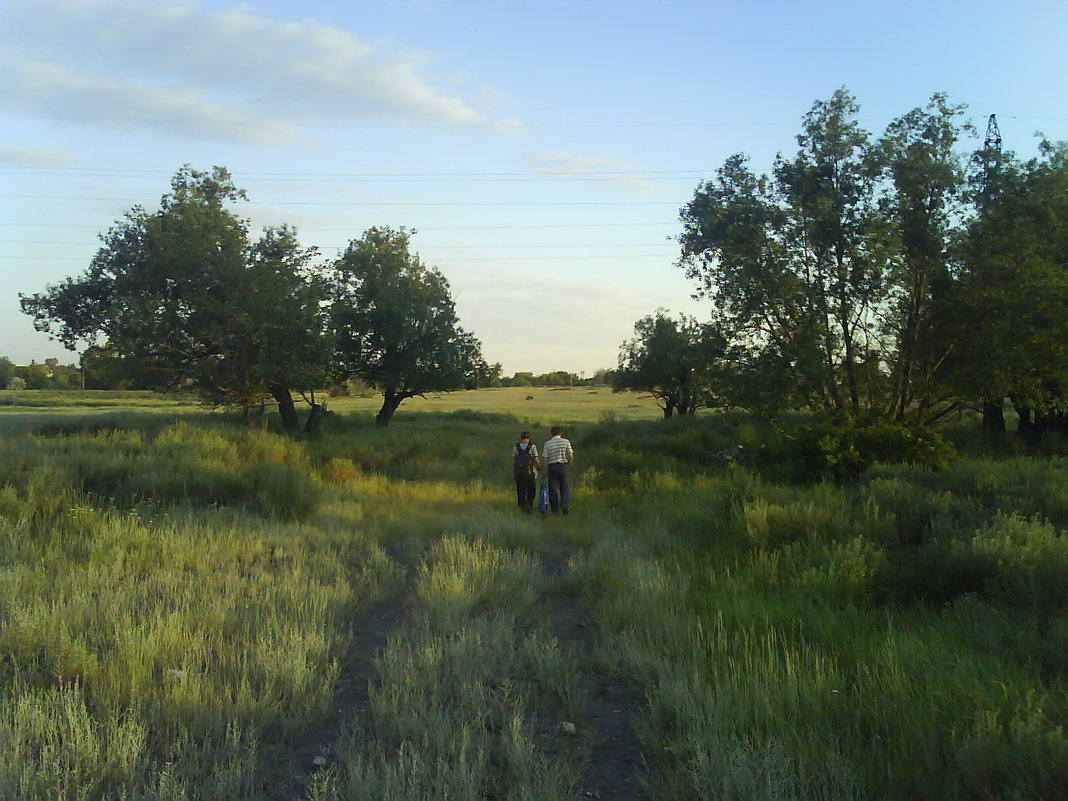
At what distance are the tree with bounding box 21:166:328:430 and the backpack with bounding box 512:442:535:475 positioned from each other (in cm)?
1284

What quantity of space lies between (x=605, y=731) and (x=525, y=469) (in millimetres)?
10054

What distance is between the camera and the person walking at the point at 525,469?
48.2ft

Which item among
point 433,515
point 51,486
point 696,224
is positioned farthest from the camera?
point 696,224

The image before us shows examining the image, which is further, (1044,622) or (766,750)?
(1044,622)

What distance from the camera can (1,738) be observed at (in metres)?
3.99

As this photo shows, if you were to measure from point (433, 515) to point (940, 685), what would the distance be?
378 inches

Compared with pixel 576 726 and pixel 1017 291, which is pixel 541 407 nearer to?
pixel 1017 291

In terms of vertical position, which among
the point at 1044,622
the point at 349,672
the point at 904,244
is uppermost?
the point at 904,244

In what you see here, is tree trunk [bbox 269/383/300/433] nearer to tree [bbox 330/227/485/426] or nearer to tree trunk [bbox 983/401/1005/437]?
tree [bbox 330/227/485/426]

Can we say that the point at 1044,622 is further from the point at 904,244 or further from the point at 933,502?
the point at 904,244

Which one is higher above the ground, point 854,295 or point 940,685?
point 854,295

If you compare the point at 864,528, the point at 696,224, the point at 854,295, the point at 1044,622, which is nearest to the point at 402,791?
the point at 1044,622

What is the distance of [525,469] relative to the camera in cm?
1471

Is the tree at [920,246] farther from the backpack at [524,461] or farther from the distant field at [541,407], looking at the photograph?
the distant field at [541,407]
